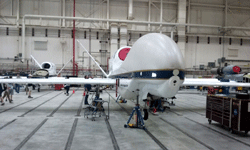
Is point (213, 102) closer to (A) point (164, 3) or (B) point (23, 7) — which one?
(A) point (164, 3)

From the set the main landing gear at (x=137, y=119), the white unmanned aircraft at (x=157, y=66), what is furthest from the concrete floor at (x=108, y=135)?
the white unmanned aircraft at (x=157, y=66)

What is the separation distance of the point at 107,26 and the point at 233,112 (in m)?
23.2

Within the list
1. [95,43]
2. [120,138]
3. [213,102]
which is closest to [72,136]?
[120,138]

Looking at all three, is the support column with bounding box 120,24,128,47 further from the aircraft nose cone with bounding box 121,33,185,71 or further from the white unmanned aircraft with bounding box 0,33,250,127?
the aircraft nose cone with bounding box 121,33,185,71

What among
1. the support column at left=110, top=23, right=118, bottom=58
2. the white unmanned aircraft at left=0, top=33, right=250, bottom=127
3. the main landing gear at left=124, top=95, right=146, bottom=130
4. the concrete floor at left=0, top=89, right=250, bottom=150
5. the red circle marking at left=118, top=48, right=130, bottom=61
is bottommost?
the concrete floor at left=0, top=89, right=250, bottom=150

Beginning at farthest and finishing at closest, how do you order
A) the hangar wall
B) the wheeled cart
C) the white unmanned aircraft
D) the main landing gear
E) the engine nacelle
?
the hangar wall < the engine nacelle < the main landing gear < the wheeled cart < the white unmanned aircraft

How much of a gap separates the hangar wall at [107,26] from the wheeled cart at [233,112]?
1971cm

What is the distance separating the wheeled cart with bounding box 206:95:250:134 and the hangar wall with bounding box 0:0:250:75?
19705mm

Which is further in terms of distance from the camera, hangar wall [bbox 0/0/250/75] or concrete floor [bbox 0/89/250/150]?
hangar wall [bbox 0/0/250/75]

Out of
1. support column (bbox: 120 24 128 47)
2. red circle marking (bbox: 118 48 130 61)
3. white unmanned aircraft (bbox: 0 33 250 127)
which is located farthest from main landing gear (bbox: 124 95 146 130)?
support column (bbox: 120 24 128 47)

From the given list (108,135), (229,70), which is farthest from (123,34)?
(108,135)

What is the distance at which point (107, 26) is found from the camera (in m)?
27.4

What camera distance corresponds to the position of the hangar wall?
87.1 feet

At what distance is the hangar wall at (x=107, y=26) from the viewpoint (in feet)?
87.1
